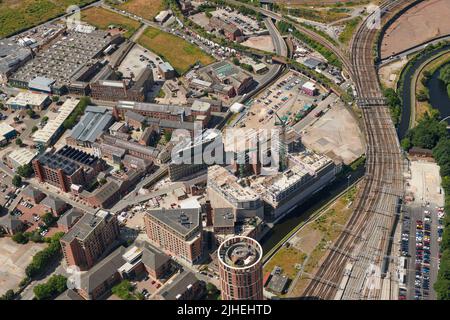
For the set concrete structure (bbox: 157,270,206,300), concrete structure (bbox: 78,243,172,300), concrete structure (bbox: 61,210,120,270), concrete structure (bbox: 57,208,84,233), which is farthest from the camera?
concrete structure (bbox: 57,208,84,233)

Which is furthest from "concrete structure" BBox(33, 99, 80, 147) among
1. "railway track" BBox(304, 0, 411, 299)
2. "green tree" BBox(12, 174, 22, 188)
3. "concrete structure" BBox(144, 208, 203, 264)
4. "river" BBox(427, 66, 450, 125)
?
"river" BBox(427, 66, 450, 125)

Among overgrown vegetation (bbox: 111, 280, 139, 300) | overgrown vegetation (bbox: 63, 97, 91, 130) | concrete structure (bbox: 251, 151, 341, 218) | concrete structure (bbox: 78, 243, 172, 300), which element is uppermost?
overgrown vegetation (bbox: 63, 97, 91, 130)

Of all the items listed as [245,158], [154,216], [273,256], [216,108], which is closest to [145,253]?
[154,216]

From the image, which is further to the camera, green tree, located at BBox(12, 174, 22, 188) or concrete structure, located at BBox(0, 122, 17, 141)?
concrete structure, located at BBox(0, 122, 17, 141)

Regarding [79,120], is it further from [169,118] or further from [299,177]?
[299,177]

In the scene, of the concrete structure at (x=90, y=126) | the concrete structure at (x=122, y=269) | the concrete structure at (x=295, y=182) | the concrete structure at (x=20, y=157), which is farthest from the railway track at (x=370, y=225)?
the concrete structure at (x=20, y=157)

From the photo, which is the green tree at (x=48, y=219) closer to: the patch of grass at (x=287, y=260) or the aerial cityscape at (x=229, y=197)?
the aerial cityscape at (x=229, y=197)

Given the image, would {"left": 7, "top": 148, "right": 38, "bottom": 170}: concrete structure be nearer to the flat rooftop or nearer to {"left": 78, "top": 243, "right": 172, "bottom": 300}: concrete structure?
{"left": 78, "top": 243, "right": 172, "bottom": 300}: concrete structure

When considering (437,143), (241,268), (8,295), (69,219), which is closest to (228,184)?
(69,219)
